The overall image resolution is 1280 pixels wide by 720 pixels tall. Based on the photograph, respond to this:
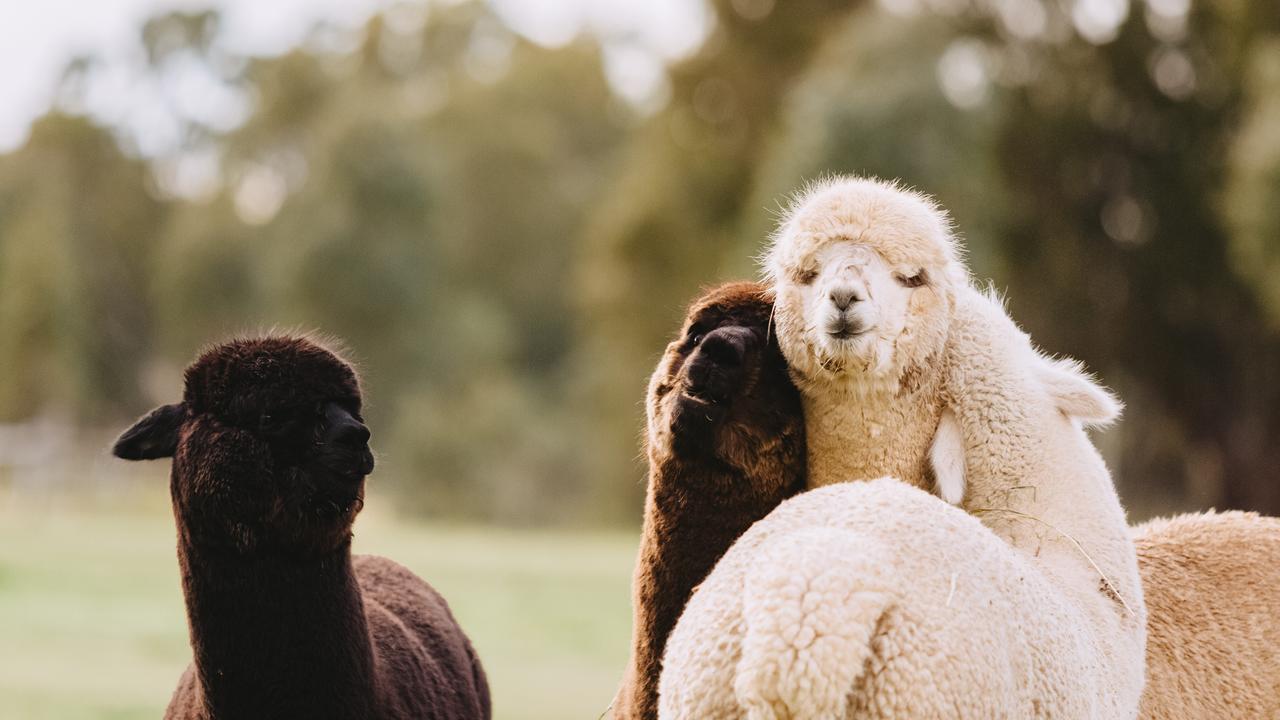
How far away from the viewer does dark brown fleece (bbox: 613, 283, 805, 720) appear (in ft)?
12.5

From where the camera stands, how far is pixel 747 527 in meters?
3.87

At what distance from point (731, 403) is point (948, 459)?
63 cm

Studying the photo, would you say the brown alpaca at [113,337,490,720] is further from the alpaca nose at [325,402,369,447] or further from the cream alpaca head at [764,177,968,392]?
the cream alpaca head at [764,177,968,392]

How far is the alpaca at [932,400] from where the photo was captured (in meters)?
3.70

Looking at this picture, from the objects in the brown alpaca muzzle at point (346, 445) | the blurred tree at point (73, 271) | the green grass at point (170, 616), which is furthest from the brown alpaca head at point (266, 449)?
the blurred tree at point (73, 271)

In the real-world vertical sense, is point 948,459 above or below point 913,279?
below

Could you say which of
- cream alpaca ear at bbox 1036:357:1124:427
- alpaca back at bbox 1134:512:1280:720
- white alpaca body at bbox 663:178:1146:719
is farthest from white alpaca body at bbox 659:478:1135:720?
alpaca back at bbox 1134:512:1280:720

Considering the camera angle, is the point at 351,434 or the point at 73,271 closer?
the point at 351,434

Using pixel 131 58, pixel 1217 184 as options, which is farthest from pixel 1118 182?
pixel 131 58

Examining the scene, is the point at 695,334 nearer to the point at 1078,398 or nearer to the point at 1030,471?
the point at 1030,471

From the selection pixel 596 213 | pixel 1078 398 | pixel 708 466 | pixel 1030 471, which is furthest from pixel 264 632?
pixel 596 213

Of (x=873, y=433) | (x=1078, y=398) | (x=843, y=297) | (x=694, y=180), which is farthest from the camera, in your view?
(x=694, y=180)

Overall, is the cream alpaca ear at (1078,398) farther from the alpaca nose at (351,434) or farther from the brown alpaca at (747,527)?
the alpaca nose at (351,434)

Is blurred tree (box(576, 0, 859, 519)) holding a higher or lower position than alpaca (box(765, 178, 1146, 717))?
higher
